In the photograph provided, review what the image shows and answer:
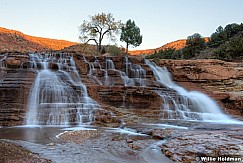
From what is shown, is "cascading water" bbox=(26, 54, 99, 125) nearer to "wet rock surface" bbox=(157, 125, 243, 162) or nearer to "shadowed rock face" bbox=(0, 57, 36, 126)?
"shadowed rock face" bbox=(0, 57, 36, 126)

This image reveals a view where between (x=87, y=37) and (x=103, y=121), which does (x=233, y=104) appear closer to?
(x=103, y=121)

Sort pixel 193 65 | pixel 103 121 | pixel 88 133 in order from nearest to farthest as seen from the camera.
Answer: pixel 88 133 → pixel 103 121 → pixel 193 65

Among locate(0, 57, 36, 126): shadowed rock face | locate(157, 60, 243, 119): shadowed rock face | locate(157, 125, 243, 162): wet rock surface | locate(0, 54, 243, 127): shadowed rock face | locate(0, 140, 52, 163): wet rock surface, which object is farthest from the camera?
locate(157, 60, 243, 119): shadowed rock face

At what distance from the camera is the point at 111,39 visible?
36500 millimetres

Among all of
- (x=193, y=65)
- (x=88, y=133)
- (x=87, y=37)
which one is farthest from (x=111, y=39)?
(x=88, y=133)

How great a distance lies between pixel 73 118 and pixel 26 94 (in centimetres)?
302

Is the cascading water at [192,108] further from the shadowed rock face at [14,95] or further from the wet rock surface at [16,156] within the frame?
the wet rock surface at [16,156]

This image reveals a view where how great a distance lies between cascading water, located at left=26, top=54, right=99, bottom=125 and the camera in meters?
12.7

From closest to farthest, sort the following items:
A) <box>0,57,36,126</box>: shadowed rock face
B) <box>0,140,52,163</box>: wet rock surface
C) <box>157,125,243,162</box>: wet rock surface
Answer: <box>0,140,52,163</box>: wet rock surface < <box>157,125,243,162</box>: wet rock surface < <box>0,57,36,126</box>: shadowed rock face

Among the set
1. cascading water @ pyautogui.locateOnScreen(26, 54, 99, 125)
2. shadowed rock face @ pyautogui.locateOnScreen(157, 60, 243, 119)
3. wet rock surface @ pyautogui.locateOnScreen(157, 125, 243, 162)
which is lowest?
wet rock surface @ pyautogui.locateOnScreen(157, 125, 243, 162)

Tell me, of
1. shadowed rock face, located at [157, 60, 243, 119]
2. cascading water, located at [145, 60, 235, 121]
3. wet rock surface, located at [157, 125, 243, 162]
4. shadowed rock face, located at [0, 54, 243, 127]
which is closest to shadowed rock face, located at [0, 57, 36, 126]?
shadowed rock face, located at [0, 54, 243, 127]

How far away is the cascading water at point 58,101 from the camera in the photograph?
41.7ft

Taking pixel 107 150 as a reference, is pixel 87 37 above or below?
above

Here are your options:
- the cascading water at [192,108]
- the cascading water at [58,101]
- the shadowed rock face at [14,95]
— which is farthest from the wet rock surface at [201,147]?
the shadowed rock face at [14,95]
